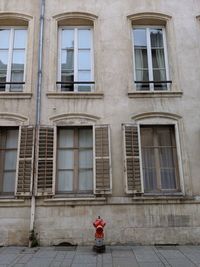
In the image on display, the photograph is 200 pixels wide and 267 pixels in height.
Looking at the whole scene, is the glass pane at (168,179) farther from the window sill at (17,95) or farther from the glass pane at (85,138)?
the window sill at (17,95)

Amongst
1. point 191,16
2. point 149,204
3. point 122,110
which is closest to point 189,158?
point 149,204

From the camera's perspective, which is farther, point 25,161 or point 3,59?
point 3,59

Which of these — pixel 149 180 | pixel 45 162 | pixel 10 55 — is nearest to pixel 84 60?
pixel 10 55

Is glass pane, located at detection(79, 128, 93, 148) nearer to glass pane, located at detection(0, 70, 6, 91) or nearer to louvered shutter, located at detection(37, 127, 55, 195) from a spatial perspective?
louvered shutter, located at detection(37, 127, 55, 195)

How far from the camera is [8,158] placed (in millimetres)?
7660

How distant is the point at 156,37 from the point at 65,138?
453cm

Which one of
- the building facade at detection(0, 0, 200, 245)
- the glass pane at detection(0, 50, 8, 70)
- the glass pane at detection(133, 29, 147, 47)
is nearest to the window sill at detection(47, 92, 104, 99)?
the building facade at detection(0, 0, 200, 245)

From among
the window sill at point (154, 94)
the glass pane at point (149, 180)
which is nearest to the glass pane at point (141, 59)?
the window sill at point (154, 94)

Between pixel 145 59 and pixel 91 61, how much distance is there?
1.74 metres

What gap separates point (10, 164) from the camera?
7.62 metres

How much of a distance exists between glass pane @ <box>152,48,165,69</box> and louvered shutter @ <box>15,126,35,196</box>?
4396mm

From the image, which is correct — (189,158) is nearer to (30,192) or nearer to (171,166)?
(171,166)

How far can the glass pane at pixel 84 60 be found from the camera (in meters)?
8.55

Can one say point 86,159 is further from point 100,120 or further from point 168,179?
point 168,179
